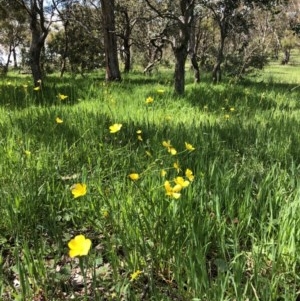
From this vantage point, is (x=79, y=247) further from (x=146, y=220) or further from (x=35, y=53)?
(x=35, y=53)

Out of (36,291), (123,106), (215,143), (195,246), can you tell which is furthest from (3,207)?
(123,106)

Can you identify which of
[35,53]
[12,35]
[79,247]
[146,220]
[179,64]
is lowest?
[146,220]

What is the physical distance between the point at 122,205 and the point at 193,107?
12.2ft

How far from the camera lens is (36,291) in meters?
1.58

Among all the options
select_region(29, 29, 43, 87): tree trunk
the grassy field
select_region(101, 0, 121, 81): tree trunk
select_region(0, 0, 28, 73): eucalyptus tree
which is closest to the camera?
the grassy field

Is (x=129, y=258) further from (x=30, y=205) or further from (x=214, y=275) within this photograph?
(x=30, y=205)

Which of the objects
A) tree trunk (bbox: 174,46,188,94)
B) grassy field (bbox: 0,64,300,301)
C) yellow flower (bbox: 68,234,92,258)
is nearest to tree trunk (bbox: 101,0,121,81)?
tree trunk (bbox: 174,46,188,94)

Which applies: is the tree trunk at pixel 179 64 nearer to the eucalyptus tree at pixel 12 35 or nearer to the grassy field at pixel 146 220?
the grassy field at pixel 146 220

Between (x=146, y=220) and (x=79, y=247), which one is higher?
(x=79, y=247)

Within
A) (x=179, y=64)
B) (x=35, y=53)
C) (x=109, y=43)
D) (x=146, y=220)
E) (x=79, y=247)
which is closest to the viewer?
(x=79, y=247)

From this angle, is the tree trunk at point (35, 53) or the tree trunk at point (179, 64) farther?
the tree trunk at point (35, 53)

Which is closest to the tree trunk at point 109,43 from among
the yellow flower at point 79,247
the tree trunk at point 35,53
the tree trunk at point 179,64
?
the tree trunk at point 35,53

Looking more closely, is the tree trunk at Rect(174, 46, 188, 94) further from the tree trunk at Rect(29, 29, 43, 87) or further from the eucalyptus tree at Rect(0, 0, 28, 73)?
the eucalyptus tree at Rect(0, 0, 28, 73)

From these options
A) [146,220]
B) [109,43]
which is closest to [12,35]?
[109,43]
